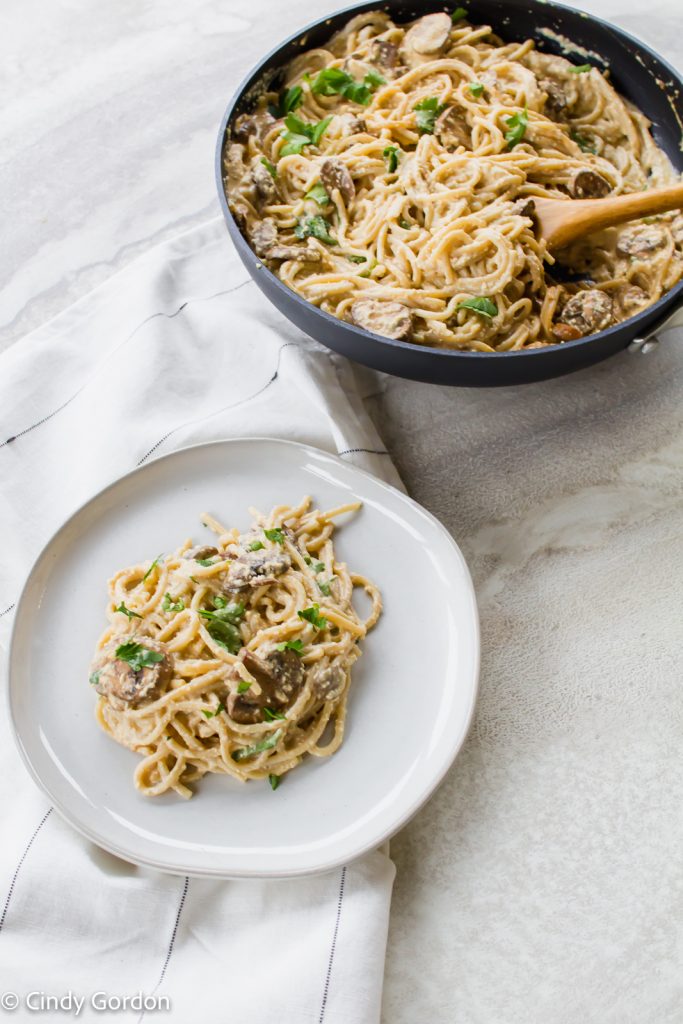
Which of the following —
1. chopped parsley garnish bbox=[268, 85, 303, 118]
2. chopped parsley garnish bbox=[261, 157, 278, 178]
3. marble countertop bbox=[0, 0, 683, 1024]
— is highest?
chopped parsley garnish bbox=[268, 85, 303, 118]

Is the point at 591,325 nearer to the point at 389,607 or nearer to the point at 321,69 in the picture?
the point at 389,607

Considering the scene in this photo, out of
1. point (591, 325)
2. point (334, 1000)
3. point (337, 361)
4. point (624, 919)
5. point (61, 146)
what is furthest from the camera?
point (61, 146)

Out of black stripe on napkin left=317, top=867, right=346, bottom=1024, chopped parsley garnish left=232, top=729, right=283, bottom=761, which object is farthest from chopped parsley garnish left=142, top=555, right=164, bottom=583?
black stripe on napkin left=317, top=867, right=346, bottom=1024

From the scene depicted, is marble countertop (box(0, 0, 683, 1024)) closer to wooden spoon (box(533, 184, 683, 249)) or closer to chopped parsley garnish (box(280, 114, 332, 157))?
wooden spoon (box(533, 184, 683, 249))

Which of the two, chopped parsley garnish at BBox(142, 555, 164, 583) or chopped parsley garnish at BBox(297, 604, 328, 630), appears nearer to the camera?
chopped parsley garnish at BBox(297, 604, 328, 630)

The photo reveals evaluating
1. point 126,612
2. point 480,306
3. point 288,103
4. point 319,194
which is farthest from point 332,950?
point 288,103

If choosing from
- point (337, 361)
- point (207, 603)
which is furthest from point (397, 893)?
point (337, 361)

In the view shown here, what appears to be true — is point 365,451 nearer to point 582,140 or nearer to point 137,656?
point 137,656
